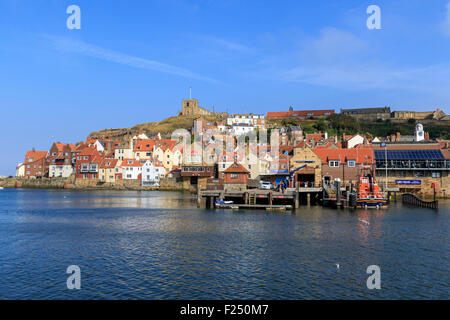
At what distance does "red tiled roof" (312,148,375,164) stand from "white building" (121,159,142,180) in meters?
58.9

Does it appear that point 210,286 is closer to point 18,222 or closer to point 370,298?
point 370,298

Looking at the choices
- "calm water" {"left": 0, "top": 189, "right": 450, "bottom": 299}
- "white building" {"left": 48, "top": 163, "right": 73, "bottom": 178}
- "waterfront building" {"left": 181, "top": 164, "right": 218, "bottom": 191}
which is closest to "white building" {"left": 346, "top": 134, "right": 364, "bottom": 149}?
"waterfront building" {"left": 181, "top": 164, "right": 218, "bottom": 191}

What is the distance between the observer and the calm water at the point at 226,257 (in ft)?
69.7

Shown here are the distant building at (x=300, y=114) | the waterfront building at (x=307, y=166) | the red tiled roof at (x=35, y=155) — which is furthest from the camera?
the distant building at (x=300, y=114)

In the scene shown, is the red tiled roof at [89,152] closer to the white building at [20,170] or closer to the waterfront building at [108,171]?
the waterfront building at [108,171]

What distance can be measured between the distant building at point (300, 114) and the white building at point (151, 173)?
86.7 m

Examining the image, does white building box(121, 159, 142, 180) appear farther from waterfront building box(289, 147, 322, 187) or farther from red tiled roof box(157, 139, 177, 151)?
waterfront building box(289, 147, 322, 187)

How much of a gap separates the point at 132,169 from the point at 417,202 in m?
79.9

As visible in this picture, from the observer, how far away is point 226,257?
2828cm

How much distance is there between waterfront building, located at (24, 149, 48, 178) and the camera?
141125 millimetres

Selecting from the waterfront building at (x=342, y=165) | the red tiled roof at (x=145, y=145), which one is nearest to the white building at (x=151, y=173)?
the red tiled roof at (x=145, y=145)
